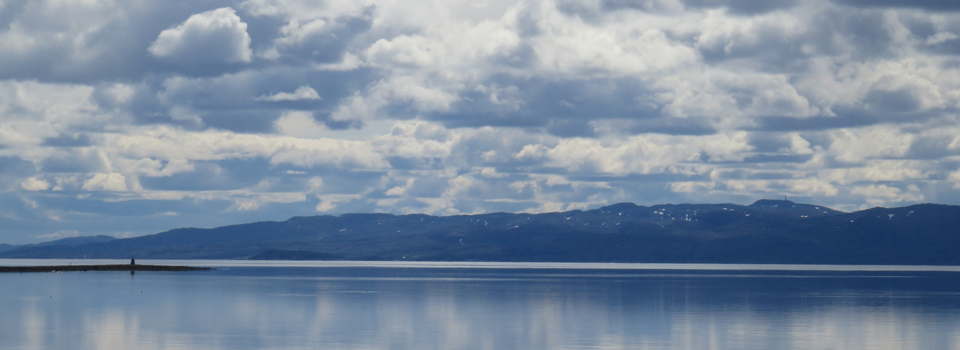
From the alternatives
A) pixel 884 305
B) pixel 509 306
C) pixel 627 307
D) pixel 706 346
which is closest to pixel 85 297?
pixel 509 306

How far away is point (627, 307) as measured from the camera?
86.6 meters

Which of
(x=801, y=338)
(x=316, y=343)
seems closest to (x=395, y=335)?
(x=316, y=343)

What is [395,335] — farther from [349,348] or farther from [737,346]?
[737,346]

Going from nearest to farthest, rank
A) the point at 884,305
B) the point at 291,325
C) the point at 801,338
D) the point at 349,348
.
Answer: the point at 349,348 → the point at 801,338 → the point at 291,325 → the point at 884,305

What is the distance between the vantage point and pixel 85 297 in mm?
97938

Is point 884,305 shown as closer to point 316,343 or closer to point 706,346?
point 706,346

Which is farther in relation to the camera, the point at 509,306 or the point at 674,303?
the point at 674,303

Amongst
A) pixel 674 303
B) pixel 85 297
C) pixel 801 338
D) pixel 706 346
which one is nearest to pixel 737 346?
pixel 706 346

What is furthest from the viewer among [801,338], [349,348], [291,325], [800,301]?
[800,301]

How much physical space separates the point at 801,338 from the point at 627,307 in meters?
29.4

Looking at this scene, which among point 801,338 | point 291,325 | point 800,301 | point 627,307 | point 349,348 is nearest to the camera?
point 349,348

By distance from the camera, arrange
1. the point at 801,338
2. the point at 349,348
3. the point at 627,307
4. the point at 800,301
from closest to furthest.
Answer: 1. the point at 349,348
2. the point at 801,338
3. the point at 627,307
4. the point at 800,301

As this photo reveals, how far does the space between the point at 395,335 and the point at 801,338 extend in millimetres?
22996

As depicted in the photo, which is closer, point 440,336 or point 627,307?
point 440,336
